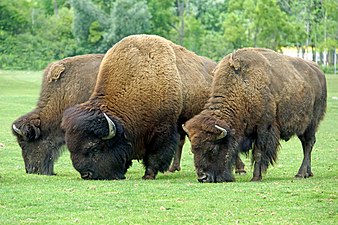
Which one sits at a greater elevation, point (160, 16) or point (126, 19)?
point (126, 19)

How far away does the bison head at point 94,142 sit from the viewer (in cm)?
1514

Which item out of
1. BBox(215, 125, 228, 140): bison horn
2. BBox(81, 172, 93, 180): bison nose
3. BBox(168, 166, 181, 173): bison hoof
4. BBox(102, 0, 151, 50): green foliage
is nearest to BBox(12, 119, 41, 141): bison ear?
BBox(81, 172, 93, 180): bison nose

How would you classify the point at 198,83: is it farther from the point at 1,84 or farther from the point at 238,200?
the point at 1,84

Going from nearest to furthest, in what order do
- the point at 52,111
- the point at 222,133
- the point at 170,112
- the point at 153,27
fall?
1. the point at 222,133
2. the point at 170,112
3. the point at 52,111
4. the point at 153,27

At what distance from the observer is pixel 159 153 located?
1634 cm

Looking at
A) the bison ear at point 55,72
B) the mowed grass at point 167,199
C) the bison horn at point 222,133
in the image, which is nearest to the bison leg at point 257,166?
the mowed grass at point 167,199

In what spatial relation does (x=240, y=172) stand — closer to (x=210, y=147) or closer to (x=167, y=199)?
(x=210, y=147)

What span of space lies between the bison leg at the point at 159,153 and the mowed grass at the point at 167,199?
0.32 meters

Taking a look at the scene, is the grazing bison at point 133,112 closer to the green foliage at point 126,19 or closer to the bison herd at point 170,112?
the bison herd at point 170,112

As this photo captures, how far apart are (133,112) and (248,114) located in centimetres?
216

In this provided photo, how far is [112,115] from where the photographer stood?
1565 cm

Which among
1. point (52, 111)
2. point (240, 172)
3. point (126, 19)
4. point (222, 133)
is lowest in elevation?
point (126, 19)

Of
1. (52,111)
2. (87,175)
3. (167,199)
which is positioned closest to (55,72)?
(52,111)

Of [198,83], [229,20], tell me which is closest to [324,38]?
[229,20]
